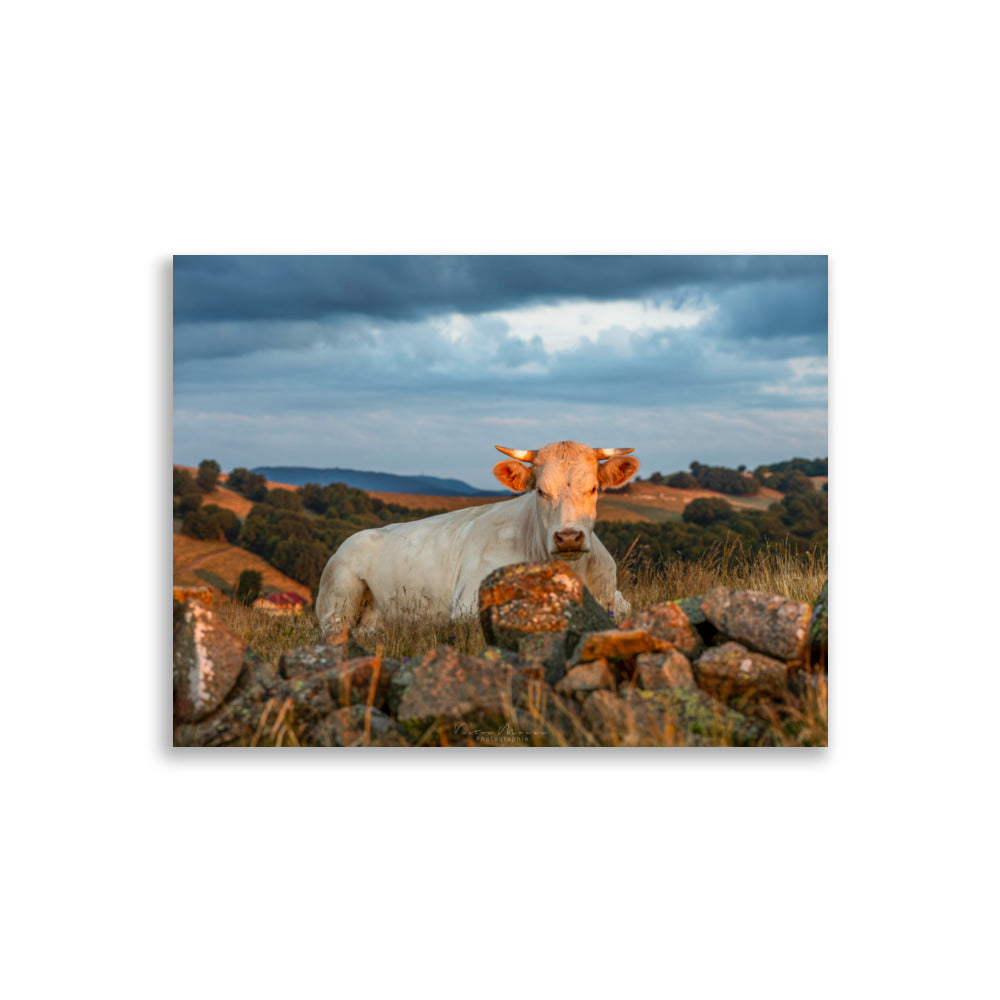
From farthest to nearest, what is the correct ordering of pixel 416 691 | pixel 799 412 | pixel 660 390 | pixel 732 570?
pixel 732 570, pixel 660 390, pixel 799 412, pixel 416 691

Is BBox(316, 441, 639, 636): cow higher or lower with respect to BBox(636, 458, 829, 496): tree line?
lower

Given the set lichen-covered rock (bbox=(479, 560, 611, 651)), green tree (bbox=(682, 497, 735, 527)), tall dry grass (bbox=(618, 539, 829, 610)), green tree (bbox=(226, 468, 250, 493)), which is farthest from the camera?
→ green tree (bbox=(682, 497, 735, 527))

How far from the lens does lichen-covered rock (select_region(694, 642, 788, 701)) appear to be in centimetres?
421

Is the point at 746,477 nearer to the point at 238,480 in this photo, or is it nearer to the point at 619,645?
the point at 619,645

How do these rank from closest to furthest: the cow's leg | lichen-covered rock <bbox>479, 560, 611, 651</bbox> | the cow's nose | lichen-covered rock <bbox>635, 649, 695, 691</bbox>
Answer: lichen-covered rock <bbox>635, 649, 695, 691</bbox>, lichen-covered rock <bbox>479, 560, 611, 651</bbox>, the cow's nose, the cow's leg

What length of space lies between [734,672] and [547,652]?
89 cm

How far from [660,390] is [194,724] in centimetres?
333

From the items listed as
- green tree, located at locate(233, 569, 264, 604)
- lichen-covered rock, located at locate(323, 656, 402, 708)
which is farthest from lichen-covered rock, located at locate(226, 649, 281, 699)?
green tree, located at locate(233, 569, 264, 604)

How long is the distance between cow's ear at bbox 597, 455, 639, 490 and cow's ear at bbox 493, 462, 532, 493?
47cm

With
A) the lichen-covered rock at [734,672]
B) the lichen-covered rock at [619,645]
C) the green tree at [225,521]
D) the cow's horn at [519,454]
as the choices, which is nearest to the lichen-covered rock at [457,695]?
the lichen-covered rock at [619,645]
